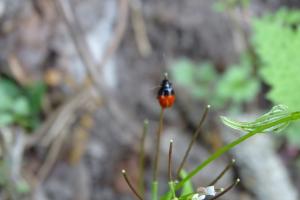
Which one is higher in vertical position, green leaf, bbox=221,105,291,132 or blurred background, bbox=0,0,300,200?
green leaf, bbox=221,105,291,132

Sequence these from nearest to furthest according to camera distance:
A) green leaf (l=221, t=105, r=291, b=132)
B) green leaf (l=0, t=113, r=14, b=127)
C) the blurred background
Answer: green leaf (l=221, t=105, r=291, b=132) < green leaf (l=0, t=113, r=14, b=127) < the blurred background

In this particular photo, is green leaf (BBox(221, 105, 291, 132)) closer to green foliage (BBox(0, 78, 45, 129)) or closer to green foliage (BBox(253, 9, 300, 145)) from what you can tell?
A: green foliage (BBox(253, 9, 300, 145))

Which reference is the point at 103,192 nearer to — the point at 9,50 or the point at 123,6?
the point at 9,50

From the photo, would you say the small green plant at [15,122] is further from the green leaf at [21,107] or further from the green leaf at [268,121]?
the green leaf at [268,121]

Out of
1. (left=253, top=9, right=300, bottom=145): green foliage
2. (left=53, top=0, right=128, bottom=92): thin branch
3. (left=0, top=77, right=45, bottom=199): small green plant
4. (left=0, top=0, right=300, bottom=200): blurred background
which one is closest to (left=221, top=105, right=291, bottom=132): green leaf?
(left=253, top=9, right=300, bottom=145): green foliage

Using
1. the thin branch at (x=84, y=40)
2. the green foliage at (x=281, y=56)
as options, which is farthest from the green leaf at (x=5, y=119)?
the green foliage at (x=281, y=56)
